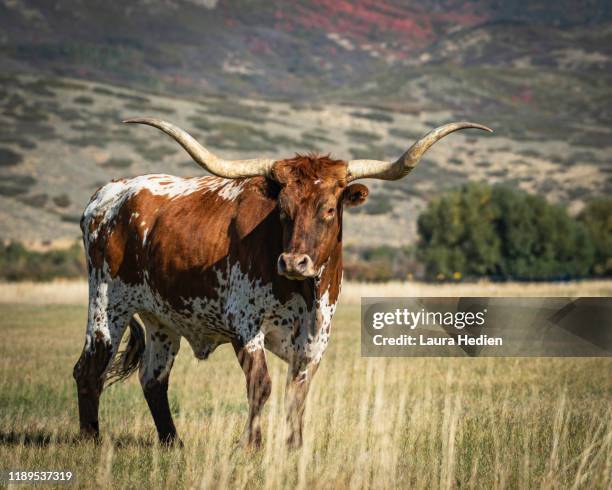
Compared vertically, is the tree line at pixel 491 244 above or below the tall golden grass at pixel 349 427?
above

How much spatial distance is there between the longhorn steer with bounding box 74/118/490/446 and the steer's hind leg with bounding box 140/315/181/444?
1 centimetres

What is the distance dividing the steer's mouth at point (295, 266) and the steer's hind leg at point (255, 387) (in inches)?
34.6

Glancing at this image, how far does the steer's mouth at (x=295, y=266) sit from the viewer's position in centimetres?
803

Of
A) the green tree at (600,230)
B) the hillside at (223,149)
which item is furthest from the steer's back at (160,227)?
the hillside at (223,149)

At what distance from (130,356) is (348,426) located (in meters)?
2.43

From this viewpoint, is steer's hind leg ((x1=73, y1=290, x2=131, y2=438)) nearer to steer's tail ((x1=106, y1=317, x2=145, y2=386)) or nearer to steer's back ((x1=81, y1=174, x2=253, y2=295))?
steer's tail ((x1=106, y1=317, x2=145, y2=386))

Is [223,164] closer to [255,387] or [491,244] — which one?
[255,387]

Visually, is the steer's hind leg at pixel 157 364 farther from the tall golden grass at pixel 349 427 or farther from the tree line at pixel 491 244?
the tree line at pixel 491 244

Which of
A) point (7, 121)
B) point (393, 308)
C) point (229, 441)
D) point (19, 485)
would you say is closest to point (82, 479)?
point (19, 485)

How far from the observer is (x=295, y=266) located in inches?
316

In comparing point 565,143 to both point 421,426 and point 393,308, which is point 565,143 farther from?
point 421,426

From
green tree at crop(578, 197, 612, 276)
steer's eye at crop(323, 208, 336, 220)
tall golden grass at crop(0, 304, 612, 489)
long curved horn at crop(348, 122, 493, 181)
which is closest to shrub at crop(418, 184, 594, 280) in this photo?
green tree at crop(578, 197, 612, 276)

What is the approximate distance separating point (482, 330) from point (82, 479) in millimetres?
12249

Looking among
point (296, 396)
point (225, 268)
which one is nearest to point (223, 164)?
point (225, 268)
